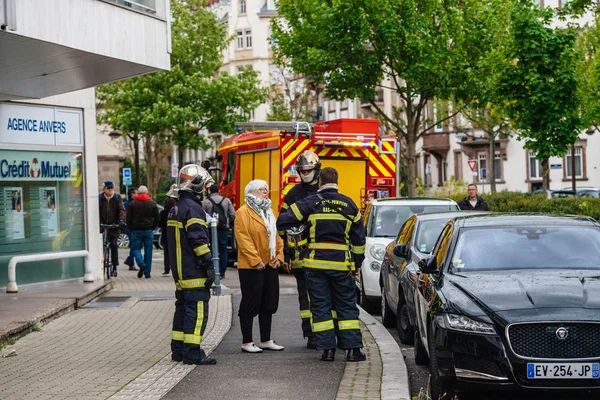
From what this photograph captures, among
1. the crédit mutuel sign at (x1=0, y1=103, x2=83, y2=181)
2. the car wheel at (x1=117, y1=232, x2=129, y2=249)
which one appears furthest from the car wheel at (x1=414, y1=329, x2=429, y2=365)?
the car wheel at (x1=117, y1=232, x2=129, y2=249)

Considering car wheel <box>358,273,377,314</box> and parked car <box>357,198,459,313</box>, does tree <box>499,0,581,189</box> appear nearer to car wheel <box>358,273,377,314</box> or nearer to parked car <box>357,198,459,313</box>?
parked car <box>357,198,459,313</box>

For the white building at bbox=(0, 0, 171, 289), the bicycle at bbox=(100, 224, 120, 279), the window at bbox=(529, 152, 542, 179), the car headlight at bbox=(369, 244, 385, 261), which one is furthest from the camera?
the window at bbox=(529, 152, 542, 179)

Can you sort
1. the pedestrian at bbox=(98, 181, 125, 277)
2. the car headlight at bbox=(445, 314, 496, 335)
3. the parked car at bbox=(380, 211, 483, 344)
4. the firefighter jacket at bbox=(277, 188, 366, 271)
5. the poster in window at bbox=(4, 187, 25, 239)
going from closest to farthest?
the car headlight at bbox=(445, 314, 496, 335) < the firefighter jacket at bbox=(277, 188, 366, 271) < the parked car at bbox=(380, 211, 483, 344) < the poster in window at bbox=(4, 187, 25, 239) < the pedestrian at bbox=(98, 181, 125, 277)

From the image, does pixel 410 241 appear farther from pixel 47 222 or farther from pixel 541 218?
pixel 47 222

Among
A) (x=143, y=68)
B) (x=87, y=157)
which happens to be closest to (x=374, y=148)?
(x=87, y=157)

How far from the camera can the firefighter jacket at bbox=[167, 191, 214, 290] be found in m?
10.4

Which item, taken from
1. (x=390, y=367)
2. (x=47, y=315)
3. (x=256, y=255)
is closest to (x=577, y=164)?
(x=47, y=315)

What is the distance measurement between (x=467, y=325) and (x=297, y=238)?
3.21 metres

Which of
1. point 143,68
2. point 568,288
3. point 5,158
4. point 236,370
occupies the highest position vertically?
point 143,68

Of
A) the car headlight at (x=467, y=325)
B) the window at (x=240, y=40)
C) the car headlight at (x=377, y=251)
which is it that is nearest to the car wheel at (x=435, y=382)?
the car headlight at (x=467, y=325)

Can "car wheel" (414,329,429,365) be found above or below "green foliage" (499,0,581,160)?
below

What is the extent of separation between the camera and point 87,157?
1952cm

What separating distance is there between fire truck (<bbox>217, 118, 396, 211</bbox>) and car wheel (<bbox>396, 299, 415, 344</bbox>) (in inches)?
433

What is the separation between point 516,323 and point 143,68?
966 cm
